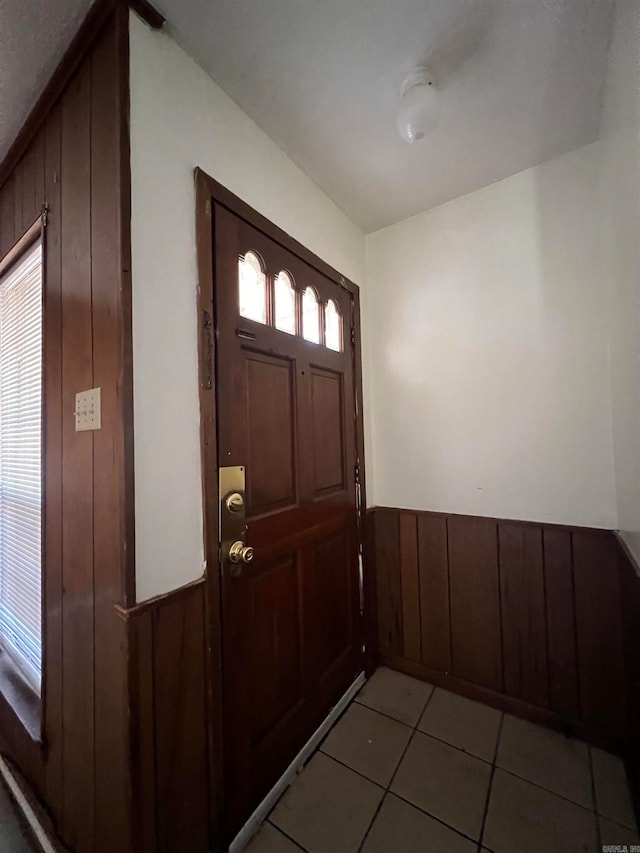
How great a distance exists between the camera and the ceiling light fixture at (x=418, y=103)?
3.39 feet

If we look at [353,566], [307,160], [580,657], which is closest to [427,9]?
[307,160]

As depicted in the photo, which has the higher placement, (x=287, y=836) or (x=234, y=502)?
(x=234, y=502)

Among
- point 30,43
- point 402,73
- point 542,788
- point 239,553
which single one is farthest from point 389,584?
point 30,43

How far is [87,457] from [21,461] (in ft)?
2.51

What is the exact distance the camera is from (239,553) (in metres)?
1.01

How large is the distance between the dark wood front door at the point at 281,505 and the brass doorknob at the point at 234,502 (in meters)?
0.05

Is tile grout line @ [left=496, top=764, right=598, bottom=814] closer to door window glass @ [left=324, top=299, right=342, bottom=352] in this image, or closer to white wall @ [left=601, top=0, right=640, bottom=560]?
white wall @ [left=601, top=0, right=640, bottom=560]

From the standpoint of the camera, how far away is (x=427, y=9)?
89 centimetres

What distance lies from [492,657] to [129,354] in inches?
73.9

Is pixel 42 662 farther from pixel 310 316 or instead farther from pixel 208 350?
pixel 310 316

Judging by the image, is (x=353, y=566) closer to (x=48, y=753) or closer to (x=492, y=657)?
(x=492, y=657)

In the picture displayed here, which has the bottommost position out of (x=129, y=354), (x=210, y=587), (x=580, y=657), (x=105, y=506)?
(x=580, y=657)

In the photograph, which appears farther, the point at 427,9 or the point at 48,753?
the point at 48,753

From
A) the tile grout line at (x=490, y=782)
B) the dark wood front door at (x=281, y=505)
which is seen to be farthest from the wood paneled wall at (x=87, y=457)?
the tile grout line at (x=490, y=782)
